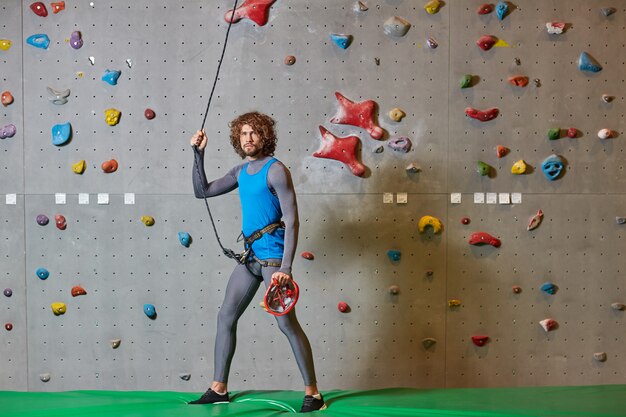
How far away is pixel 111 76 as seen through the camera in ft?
12.3

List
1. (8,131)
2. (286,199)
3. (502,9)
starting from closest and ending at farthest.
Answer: (286,199)
(502,9)
(8,131)

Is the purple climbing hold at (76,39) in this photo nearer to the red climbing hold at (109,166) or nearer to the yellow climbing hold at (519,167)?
the red climbing hold at (109,166)

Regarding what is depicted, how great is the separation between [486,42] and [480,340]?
68.0 inches

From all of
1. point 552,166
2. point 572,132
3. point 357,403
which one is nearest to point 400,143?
point 552,166

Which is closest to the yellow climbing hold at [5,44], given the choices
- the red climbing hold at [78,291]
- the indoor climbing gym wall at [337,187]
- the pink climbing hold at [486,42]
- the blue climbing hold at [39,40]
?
the indoor climbing gym wall at [337,187]

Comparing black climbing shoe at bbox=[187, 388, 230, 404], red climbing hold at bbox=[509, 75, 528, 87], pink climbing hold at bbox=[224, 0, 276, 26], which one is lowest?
black climbing shoe at bbox=[187, 388, 230, 404]

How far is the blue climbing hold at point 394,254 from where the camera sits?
3.76m

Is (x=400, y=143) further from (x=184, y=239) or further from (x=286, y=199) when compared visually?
(x=184, y=239)

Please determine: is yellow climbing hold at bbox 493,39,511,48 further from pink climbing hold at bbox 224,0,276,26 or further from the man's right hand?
the man's right hand

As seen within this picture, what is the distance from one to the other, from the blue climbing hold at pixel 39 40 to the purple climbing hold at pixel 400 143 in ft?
6.83

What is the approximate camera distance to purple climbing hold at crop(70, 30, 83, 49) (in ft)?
12.3

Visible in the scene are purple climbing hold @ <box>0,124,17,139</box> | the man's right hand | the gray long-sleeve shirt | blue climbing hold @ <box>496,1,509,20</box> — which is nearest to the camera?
the gray long-sleeve shirt

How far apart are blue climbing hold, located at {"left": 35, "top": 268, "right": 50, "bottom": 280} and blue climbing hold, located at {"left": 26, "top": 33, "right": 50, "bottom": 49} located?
4.30 feet

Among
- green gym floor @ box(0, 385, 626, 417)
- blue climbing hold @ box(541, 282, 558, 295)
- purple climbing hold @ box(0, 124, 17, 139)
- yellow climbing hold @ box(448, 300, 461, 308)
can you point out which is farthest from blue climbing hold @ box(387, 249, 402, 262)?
purple climbing hold @ box(0, 124, 17, 139)
